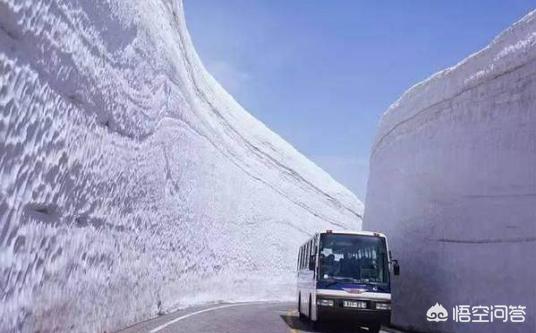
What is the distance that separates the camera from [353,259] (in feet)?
49.7

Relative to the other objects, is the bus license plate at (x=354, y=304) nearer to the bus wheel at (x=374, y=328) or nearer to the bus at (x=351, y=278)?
the bus at (x=351, y=278)

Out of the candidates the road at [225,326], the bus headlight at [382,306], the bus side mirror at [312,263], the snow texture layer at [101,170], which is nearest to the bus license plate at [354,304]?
the bus headlight at [382,306]

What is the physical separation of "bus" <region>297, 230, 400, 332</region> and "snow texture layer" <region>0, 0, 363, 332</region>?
3980 millimetres

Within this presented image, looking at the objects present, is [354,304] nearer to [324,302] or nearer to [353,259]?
[324,302]

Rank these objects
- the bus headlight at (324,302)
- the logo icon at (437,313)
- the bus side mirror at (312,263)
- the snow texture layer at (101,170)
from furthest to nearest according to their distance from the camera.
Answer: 1. the bus side mirror at (312,263)
2. the logo icon at (437,313)
3. the bus headlight at (324,302)
4. the snow texture layer at (101,170)

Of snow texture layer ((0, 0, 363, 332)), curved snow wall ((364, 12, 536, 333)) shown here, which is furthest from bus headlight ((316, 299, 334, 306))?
snow texture layer ((0, 0, 363, 332))

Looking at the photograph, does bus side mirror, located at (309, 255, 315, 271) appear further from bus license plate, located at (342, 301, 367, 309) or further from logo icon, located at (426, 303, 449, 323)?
logo icon, located at (426, 303, 449, 323)

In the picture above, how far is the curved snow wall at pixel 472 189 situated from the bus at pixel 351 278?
1637 mm

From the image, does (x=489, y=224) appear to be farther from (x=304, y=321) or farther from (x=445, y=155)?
(x=304, y=321)

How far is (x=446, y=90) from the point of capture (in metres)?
17.9

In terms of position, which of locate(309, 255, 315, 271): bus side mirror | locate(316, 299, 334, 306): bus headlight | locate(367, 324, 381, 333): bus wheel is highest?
locate(309, 255, 315, 271): bus side mirror

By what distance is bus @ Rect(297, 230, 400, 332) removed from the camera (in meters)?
14.5

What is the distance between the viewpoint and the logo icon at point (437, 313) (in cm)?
1533

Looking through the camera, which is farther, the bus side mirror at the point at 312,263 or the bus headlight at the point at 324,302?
the bus side mirror at the point at 312,263
